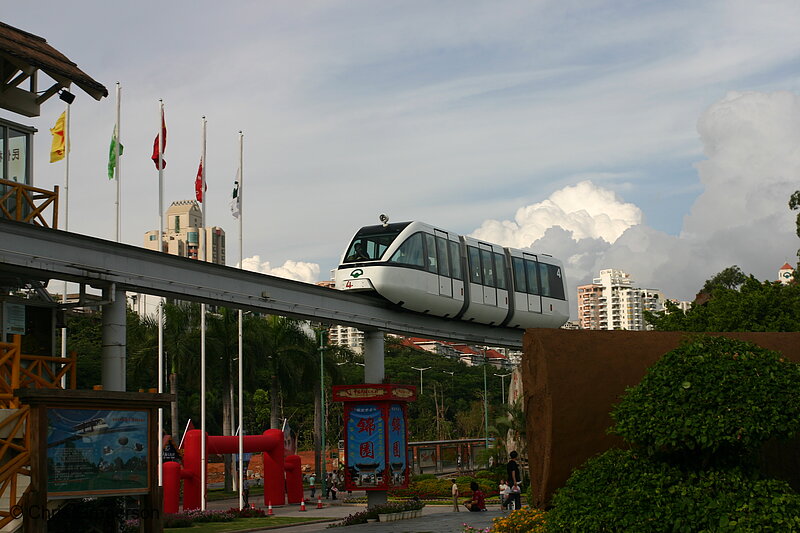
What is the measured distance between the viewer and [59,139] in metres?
30.0

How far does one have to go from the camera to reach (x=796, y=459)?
1312cm

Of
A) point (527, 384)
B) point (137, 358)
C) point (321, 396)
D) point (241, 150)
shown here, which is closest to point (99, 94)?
point (527, 384)

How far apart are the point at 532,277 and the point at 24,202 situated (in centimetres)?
1946

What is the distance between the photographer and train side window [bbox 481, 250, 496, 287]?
31891 mm

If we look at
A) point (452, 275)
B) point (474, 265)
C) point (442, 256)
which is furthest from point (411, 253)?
point (474, 265)

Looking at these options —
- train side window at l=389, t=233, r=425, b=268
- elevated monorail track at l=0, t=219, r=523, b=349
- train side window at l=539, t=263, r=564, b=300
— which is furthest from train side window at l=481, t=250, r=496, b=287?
train side window at l=389, t=233, r=425, b=268

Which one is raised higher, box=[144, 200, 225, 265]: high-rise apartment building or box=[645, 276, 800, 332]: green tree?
box=[144, 200, 225, 265]: high-rise apartment building

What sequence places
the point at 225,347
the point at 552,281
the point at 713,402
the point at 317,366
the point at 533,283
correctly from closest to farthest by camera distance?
1. the point at 713,402
2. the point at 533,283
3. the point at 552,281
4. the point at 225,347
5. the point at 317,366

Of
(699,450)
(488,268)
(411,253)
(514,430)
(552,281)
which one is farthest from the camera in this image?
(514,430)

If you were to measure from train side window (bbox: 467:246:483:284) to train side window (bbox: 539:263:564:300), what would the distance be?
4584 millimetres

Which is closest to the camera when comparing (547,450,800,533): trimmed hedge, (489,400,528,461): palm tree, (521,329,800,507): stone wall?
(547,450,800,533): trimmed hedge

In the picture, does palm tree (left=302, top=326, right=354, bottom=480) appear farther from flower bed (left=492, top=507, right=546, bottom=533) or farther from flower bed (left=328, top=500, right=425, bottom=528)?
flower bed (left=492, top=507, right=546, bottom=533)

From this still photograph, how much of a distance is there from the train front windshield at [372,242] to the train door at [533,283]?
7743mm

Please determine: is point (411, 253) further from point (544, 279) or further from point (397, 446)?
point (544, 279)
